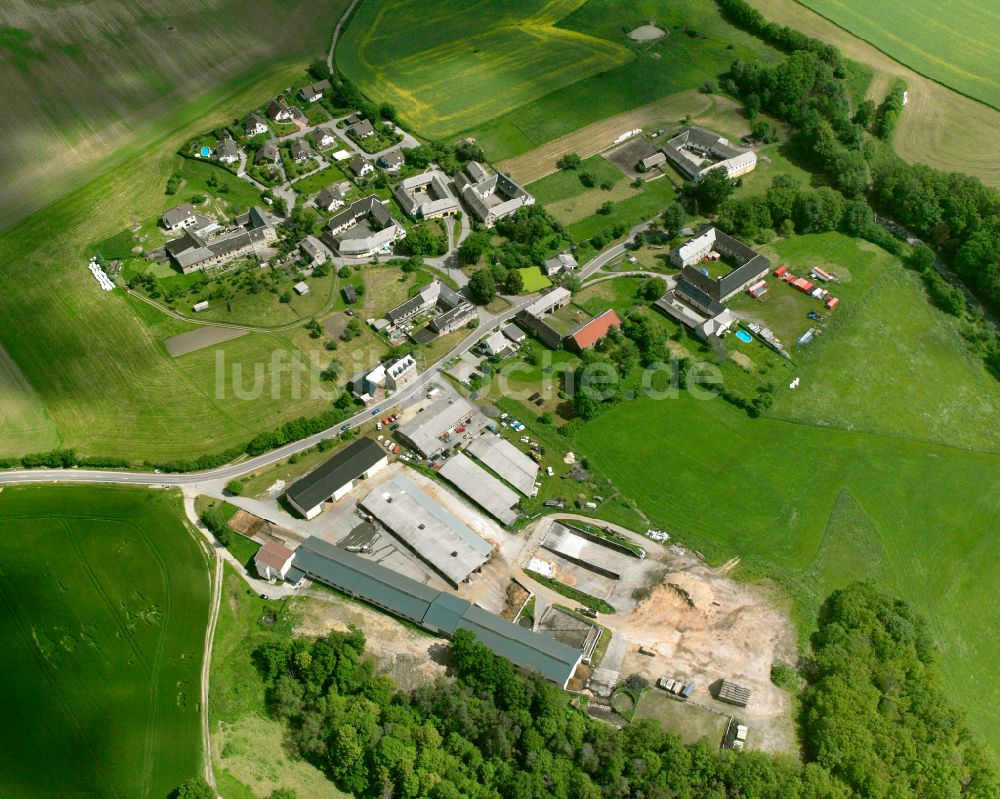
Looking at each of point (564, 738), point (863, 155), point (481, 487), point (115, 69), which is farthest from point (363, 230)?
point (863, 155)

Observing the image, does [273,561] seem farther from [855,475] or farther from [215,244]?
[855,475]

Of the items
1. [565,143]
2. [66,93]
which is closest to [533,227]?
[565,143]

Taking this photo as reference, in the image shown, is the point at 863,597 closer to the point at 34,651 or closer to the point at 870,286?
the point at 870,286

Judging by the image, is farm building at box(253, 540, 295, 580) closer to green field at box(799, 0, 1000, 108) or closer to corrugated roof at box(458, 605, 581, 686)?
corrugated roof at box(458, 605, 581, 686)

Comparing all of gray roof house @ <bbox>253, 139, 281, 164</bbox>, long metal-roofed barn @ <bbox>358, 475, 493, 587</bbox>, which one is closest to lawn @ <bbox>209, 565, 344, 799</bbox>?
long metal-roofed barn @ <bbox>358, 475, 493, 587</bbox>

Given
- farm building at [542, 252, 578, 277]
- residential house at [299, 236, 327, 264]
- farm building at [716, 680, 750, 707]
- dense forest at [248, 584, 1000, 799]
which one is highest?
residential house at [299, 236, 327, 264]

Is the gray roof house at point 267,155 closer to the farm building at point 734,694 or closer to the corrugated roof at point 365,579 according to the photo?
the corrugated roof at point 365,579

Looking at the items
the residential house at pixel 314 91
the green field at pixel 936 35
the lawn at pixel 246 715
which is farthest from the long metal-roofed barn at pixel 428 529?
the green field at pixel 936 35
